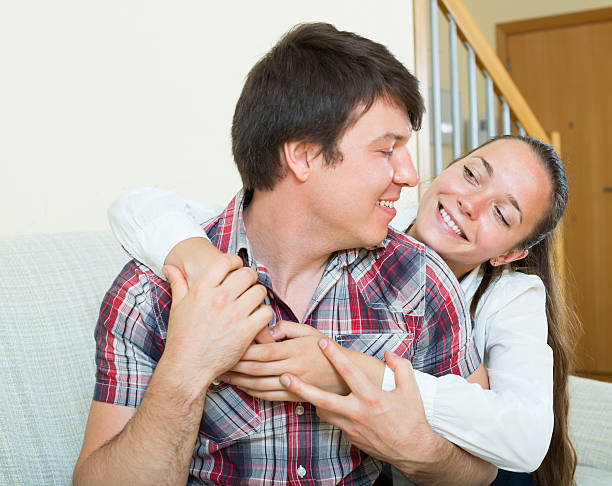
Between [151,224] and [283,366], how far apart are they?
34cm

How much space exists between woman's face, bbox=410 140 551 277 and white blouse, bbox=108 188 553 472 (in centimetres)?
12

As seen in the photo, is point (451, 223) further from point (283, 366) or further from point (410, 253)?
point (283, 366)

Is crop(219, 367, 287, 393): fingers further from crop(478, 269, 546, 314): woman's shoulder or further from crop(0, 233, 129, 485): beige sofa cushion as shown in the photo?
crop(478, 269, 546, 314): woman's shoulder

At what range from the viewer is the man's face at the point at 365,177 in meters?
1.05

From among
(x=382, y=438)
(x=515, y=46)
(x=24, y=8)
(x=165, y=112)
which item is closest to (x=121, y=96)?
(x=165, y=112)

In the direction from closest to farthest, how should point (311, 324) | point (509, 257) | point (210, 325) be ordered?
point (210, 325), point (311, 324), point (509, 257)

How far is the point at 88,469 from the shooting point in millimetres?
977

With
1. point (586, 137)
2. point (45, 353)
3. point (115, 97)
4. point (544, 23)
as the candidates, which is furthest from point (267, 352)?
point (544, 23)

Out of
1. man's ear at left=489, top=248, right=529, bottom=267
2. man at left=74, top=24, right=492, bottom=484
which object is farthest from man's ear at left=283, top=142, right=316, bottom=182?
man's ear at left=489, top=248, right=529, bottom=267

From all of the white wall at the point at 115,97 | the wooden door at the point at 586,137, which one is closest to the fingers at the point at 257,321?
the white wall at the point at 115,97

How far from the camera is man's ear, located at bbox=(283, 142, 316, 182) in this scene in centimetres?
107

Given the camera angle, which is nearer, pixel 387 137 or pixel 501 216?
pixel 387 137

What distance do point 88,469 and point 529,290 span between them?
892mm

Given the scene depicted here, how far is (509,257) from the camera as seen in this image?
140 cm
